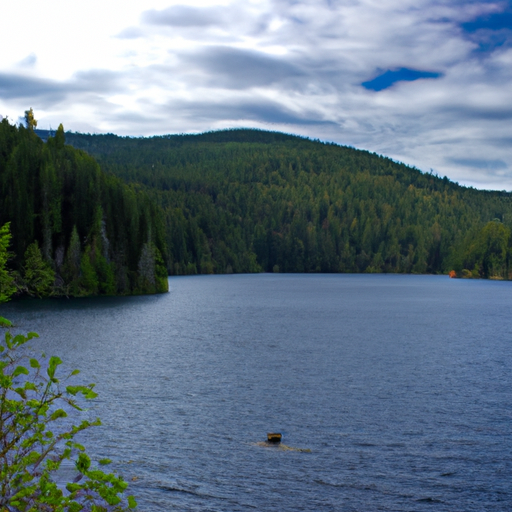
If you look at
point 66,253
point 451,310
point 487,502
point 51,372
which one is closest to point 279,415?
point 487,502

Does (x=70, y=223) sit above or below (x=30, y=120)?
below

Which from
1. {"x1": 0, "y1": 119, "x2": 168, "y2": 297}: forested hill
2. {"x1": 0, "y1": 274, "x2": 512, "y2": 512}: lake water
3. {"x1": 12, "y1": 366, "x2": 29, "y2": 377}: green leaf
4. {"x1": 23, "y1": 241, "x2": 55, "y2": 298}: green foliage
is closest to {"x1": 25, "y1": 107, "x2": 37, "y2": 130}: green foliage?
{"x1": 0, "y1": 119, "x2": 168, "y2": 297}: forested hill

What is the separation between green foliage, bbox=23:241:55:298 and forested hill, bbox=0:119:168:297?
0.63 ft

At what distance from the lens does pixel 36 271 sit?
115688mm

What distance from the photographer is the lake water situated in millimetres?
→ 26438

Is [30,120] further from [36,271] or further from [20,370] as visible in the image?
[20,370]

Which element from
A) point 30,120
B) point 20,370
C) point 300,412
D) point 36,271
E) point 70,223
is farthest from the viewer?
point 30,120

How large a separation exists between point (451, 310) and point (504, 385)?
70.7 meters

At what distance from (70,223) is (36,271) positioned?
2183 cm

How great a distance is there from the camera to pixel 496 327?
8881 centimetres

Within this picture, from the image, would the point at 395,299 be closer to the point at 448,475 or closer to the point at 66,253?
the point at 66,253

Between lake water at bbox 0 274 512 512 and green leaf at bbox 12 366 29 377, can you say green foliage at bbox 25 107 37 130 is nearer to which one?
lake water at bbox 0 274 512 512

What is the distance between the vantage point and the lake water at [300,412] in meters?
26.4

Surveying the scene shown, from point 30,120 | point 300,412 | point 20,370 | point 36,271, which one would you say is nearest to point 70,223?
point 36,271
